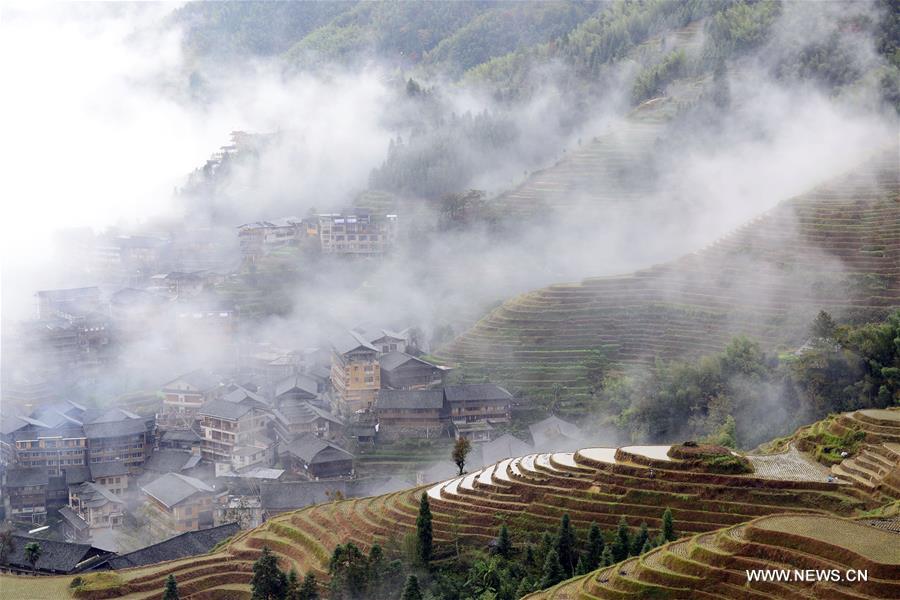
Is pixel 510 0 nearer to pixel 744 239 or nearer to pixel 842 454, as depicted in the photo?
pixel 744 239

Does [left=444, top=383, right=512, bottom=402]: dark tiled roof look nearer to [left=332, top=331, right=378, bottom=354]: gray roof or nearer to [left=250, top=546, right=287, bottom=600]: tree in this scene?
[left=332, top=331, right=378, bottom=354]: gray roof

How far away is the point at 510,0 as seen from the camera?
80.2 m

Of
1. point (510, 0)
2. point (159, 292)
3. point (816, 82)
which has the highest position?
point (510, 0)

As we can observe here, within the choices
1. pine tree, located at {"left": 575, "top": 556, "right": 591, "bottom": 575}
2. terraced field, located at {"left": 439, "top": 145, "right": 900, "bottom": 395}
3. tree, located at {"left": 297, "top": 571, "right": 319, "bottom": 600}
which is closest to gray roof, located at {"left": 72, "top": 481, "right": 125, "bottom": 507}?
terraced field, located at {"left": 439, "top": 145, "right": 900, "bottom": 395}

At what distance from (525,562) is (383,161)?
36.2 m

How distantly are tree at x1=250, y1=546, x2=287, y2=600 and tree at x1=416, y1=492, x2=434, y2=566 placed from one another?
8.49 ft

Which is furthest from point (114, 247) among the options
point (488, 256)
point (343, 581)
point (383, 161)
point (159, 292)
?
point (343, 581)

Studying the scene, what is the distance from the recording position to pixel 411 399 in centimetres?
3756

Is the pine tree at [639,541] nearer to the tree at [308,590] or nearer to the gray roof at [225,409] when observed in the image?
the tree at [308,590]

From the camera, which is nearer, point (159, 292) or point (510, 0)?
point (159, 292)

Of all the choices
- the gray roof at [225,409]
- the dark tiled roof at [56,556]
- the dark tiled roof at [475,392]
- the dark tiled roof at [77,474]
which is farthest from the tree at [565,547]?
the dark tiled roof at [77,474]

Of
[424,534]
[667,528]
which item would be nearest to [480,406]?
[424,534]

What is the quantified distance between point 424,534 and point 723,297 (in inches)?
689

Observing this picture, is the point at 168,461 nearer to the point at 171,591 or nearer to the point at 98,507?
the point at 98,507
